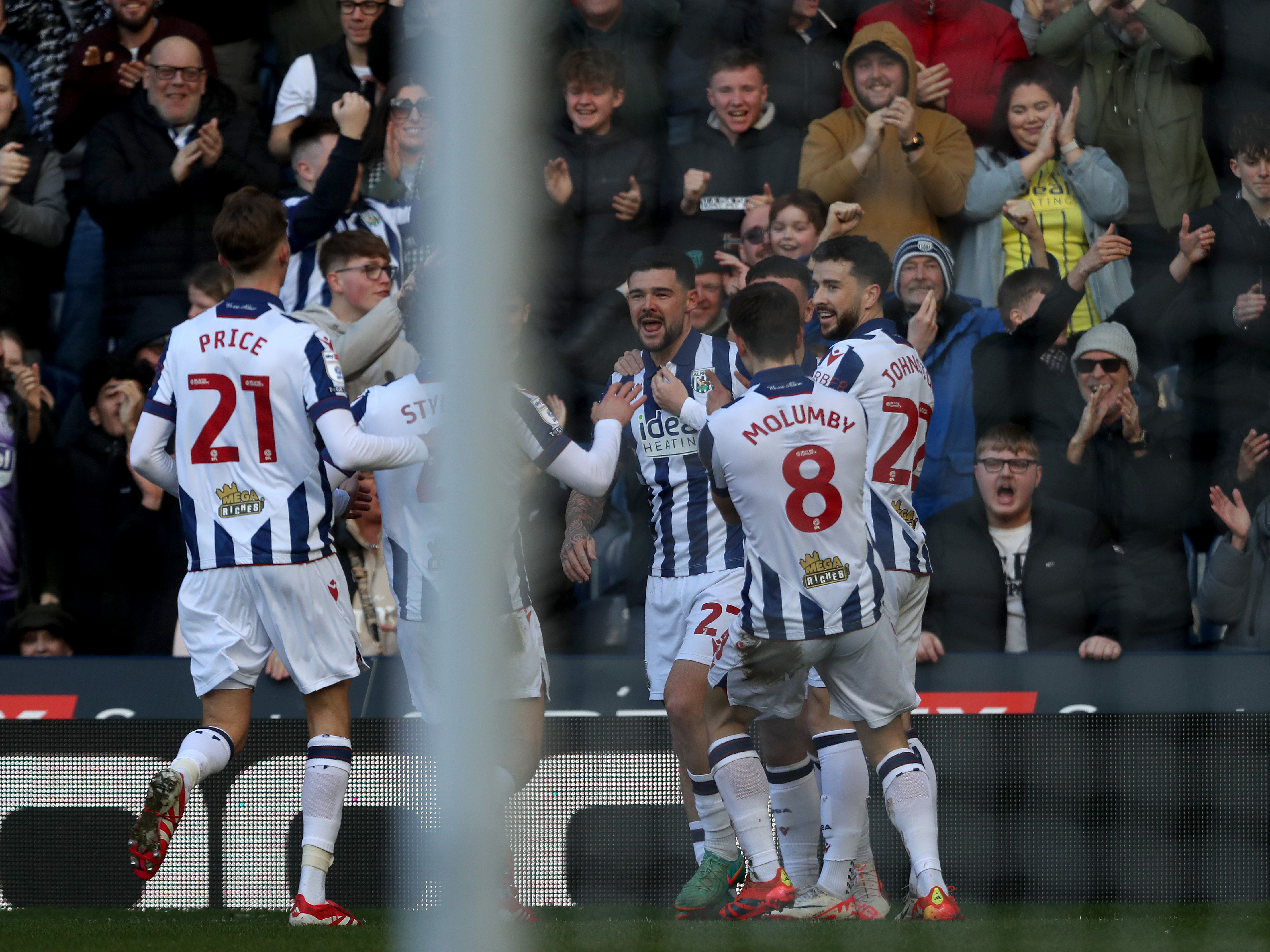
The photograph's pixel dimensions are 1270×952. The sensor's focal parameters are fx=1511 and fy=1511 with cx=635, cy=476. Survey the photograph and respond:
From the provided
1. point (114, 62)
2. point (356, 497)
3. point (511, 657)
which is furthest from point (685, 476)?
point (114, 62)

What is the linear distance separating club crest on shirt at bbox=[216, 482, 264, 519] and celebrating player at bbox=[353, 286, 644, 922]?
1.19ft

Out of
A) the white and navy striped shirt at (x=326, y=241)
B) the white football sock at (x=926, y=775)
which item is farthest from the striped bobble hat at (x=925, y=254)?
the white and navy striped shirt at (x=326, y=241)

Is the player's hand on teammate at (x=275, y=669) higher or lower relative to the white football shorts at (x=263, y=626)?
lower

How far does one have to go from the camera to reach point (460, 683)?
1588mm

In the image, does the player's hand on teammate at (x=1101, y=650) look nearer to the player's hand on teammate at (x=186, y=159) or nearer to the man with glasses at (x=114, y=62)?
the player's hand on teammate at (x=186, y=159)

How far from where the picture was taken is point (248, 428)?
371cm

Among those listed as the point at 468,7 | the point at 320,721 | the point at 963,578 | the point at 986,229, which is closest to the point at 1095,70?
the point at 986,229

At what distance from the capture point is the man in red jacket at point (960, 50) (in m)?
5.22

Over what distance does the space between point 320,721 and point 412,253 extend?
1.91 metres

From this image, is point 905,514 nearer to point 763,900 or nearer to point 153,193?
point 763,900

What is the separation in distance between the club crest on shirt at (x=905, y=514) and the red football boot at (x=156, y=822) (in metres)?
1.98

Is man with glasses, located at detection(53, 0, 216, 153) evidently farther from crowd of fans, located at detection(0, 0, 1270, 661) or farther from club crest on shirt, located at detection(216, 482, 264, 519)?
club crest on shirt, located at detection(216, 482, 264, 519)

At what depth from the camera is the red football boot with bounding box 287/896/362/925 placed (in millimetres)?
3609

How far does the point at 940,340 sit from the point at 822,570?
6.05 ft
